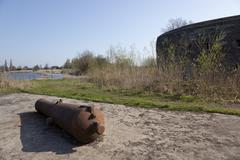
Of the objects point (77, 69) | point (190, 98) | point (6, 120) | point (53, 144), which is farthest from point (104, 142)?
point (77, 69)

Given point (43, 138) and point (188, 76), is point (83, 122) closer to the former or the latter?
point (43, 138)

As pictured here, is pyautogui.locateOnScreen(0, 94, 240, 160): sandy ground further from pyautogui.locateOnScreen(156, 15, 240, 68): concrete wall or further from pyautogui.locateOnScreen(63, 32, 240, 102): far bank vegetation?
pyautogui.locateOnScreen(156, 15, 240, 68): concrete wall

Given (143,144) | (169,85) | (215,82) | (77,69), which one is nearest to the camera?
(143,144)

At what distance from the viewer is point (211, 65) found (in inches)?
332

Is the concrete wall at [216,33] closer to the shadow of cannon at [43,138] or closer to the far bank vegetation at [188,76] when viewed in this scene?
the far bank vegetation at [188,76]

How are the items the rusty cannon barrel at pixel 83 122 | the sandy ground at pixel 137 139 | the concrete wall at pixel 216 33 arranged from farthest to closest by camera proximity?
1. the concrete wall at pixel 216 33
2. the rusty cannon barrel at pixel 83 122
3. the sandy ground at pixel 137 139

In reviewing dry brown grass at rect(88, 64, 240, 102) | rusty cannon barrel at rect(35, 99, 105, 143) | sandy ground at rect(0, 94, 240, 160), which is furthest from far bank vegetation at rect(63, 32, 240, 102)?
rusty cannon barrel at rect(35, 99, 105, 143)

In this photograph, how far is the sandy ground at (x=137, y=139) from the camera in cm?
306

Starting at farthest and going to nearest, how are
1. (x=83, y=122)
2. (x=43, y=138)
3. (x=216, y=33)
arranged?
1. (x=216, y=33)
2. (x=43, y=138)
3. (x=83, y=122)

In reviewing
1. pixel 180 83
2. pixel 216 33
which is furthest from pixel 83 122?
pixel 216 33

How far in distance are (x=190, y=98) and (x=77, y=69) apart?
1292 inches

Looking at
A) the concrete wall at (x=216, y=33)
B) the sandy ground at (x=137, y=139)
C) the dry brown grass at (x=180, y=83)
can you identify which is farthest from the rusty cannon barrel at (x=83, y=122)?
the concrete wall at (x=216, y=33)

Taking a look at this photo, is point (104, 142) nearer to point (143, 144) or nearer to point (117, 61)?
point (143, 144)

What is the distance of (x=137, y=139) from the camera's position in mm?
3607
